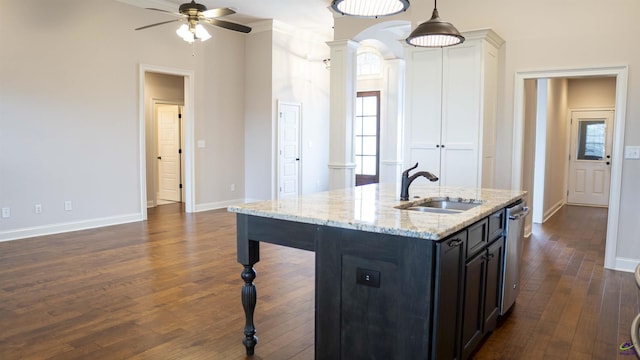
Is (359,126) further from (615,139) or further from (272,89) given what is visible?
(615,139)

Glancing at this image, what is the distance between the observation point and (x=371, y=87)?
33.4 feet

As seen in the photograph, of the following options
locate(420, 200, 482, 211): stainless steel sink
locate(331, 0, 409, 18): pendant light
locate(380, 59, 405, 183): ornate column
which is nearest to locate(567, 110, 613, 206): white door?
locate(380, 59, 405, 183): ornate column

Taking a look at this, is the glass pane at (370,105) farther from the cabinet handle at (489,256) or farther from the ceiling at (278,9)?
the cabinet handle at (489,256)

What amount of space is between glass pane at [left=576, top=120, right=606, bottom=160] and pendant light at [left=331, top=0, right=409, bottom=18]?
840cm

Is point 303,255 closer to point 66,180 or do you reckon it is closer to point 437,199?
point 437,199

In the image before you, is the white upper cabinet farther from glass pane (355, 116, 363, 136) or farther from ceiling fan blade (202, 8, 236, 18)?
glass pane (355, 116, 363, 136)

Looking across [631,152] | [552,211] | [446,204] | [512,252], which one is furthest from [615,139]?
[552,211]

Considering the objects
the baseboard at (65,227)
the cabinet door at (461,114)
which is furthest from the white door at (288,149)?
Answer: the cabinet door at (461,114)

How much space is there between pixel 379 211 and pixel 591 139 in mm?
8640

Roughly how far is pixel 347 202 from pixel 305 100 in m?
6.49

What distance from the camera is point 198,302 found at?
356cm

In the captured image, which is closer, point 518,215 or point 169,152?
point 518,215

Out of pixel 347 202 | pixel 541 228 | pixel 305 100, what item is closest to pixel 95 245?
pixel 347 202

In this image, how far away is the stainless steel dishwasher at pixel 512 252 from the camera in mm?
3172
